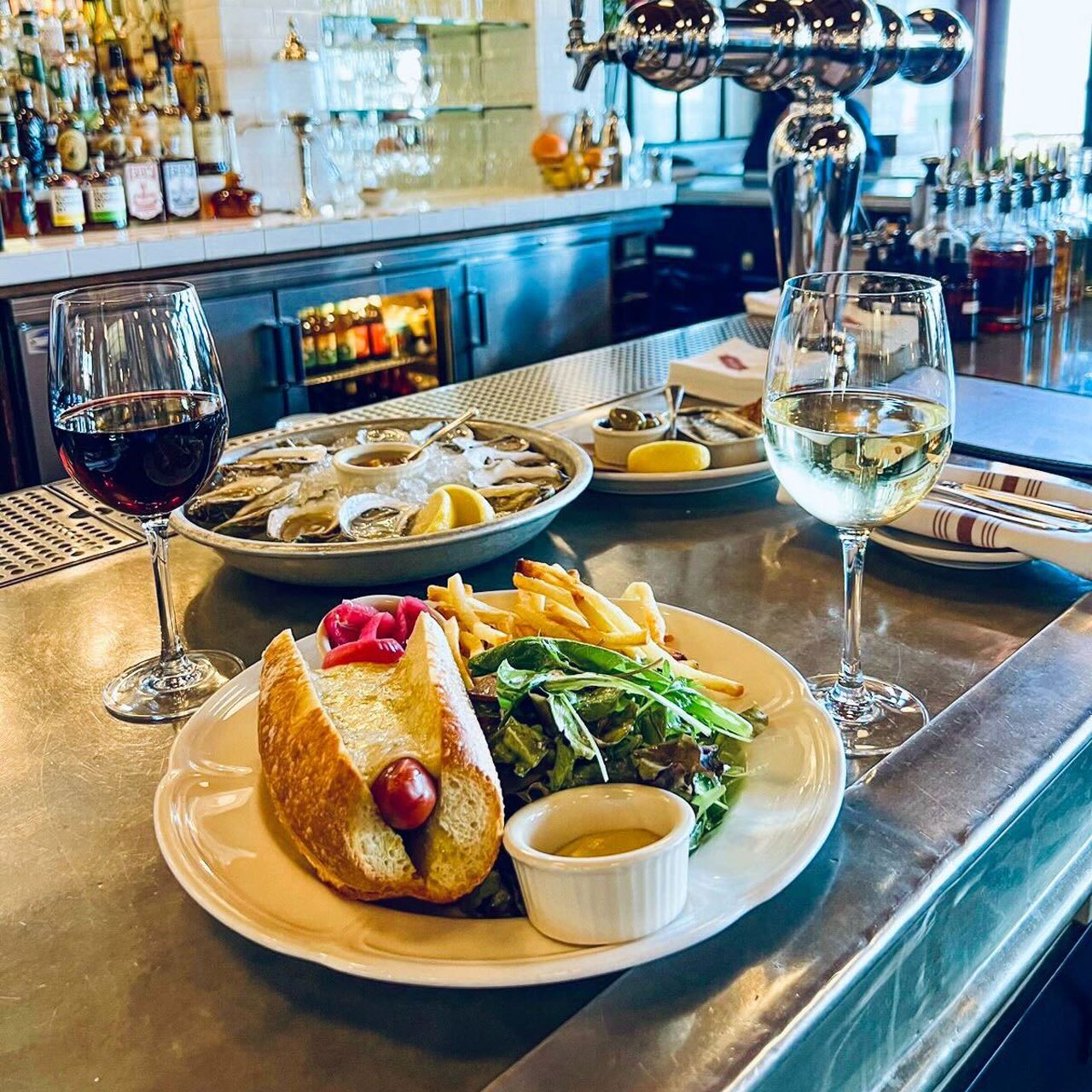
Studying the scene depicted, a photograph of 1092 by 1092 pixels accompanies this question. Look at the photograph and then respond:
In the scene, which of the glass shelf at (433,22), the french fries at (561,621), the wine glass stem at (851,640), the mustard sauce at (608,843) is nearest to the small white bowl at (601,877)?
the mustard sauce at (608,843)

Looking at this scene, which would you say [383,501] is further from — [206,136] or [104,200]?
[206,136]

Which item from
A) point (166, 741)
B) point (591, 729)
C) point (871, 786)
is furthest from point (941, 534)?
point (166, 741)

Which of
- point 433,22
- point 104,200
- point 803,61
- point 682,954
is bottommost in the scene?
point 682,954

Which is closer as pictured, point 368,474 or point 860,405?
point 860,405

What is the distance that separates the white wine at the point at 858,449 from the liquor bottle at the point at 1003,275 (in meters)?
1.35

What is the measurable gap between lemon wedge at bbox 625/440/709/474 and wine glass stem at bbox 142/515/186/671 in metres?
0.48

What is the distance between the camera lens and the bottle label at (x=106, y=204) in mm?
3285

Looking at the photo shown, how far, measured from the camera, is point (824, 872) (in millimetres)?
583

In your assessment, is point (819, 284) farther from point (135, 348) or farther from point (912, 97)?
point (912, 97)

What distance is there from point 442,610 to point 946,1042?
0.38 metres

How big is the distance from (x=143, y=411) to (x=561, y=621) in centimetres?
31

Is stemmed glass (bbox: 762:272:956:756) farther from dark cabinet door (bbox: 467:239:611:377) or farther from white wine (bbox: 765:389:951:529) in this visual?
dark cabinet door (bbox: 467:239:611:377)

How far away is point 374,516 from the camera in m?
0.95

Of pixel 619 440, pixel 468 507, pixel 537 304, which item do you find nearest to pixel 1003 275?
pixel 619 440
